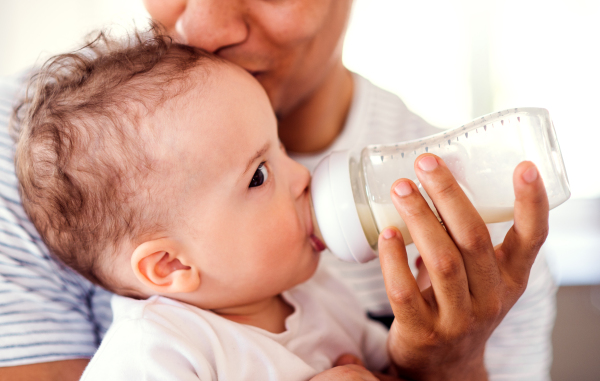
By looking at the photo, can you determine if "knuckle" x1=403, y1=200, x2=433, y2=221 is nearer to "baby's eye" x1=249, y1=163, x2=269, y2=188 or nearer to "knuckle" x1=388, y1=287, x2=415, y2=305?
"knuckle" x1=388, y1=287, x2=415, y2=305

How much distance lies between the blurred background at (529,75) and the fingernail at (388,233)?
2323mm

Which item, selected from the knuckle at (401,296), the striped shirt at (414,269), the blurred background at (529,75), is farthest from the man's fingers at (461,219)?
the blurred background at (529,75)

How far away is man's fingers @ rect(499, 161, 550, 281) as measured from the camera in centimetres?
63

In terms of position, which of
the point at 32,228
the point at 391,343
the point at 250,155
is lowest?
the point at 391,343

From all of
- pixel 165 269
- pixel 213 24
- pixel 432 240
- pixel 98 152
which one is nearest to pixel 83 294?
pixel 165 269

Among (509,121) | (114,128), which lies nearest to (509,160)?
(509,121)

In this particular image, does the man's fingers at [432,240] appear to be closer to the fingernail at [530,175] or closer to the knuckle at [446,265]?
the knuckle at [446,265]

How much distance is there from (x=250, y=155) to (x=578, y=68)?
9.00 ft

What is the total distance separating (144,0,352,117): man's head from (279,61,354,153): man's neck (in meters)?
0.21

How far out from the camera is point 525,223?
0.69 metres

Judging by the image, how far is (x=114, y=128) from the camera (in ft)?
2.45

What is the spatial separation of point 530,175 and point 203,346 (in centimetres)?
58

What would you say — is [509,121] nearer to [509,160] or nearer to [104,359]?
[509,160]

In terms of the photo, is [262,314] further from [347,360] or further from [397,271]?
[397,271]
